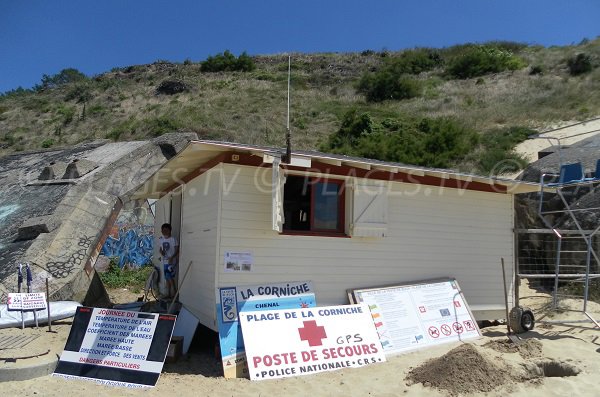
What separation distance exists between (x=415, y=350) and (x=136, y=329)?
4470 mm

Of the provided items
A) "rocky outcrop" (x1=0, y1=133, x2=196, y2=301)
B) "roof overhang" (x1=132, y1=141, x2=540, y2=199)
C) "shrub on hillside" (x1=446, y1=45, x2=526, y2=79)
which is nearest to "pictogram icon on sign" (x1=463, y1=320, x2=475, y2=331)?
"roof overhang" (x1=132, y1=141, x2=540, y2=199)

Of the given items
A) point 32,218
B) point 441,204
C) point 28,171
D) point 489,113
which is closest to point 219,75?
point 489,113

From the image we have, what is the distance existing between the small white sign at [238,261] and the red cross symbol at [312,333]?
124 centimetres

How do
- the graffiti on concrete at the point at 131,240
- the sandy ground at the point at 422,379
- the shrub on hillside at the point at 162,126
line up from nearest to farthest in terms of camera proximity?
the sandy ground at the point at 422,379, the graffiti on concrete at the point at 131,240, the shrub on hillside at the point at 162,126

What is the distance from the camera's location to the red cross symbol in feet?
23.8

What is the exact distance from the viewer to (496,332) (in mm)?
9289

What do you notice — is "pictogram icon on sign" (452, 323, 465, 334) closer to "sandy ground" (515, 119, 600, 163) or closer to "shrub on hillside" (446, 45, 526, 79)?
"sandy ground" (515, 119, 600, 163)

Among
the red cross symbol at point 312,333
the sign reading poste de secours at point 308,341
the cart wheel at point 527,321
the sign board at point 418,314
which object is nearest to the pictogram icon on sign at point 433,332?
the sign board at point 418,314

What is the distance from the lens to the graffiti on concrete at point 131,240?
16062 millimetres

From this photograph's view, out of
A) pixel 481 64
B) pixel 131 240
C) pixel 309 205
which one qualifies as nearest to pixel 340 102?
pixel 481 64

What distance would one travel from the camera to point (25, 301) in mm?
8359

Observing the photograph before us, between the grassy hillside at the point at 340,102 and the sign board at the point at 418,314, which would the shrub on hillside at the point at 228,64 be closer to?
the grassy hillside at the point at 340,102

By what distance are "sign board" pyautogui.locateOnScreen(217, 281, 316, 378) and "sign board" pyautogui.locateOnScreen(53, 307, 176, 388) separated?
2.55 ft

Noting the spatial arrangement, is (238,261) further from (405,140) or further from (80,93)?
(80,93)
